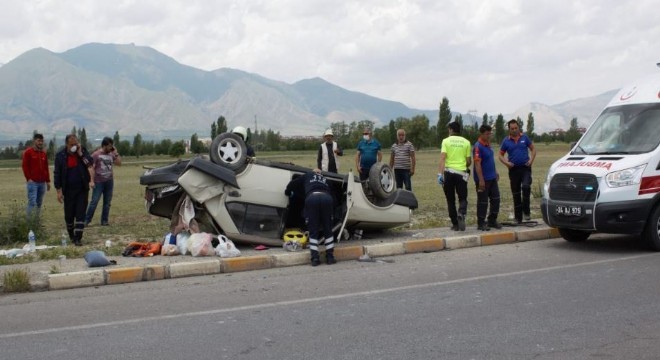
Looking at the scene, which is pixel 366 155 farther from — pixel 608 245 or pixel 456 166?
pixel 608 245

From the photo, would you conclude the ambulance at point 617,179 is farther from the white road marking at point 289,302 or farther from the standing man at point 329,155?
the standing man at point 329,155

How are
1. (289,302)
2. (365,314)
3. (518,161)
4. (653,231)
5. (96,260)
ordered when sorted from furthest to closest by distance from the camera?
(518,161), (653,231), (96,260), (289,302), (365,314)

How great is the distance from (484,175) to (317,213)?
3.76 m

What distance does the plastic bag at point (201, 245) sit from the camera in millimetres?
9234

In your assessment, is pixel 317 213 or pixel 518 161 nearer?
pixel 317 213

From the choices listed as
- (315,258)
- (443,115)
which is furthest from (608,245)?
(443,115)

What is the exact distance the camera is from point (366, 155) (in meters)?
13.6

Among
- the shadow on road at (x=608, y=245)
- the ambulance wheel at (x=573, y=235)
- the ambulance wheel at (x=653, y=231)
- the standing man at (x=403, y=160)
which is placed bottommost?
the shadow on road at (x=608, y=245)

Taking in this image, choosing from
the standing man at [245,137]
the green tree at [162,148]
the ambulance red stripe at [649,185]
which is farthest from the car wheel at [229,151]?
the green tree at [162,148]

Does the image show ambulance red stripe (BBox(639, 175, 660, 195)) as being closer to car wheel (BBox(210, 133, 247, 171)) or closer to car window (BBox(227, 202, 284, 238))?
car window (BBox(227, 202, 284, 238))

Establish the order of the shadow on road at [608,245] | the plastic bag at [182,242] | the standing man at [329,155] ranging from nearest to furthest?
the plastic bag at [182,242] < the shadow on road at [608,245] < the standing man at [329,155]

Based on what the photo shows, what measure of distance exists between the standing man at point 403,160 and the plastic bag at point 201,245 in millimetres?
5664

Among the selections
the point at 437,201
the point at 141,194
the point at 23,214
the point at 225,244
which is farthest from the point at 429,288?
the point at 141,194

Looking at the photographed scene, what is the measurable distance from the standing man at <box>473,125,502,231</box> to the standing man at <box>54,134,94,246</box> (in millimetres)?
6650
